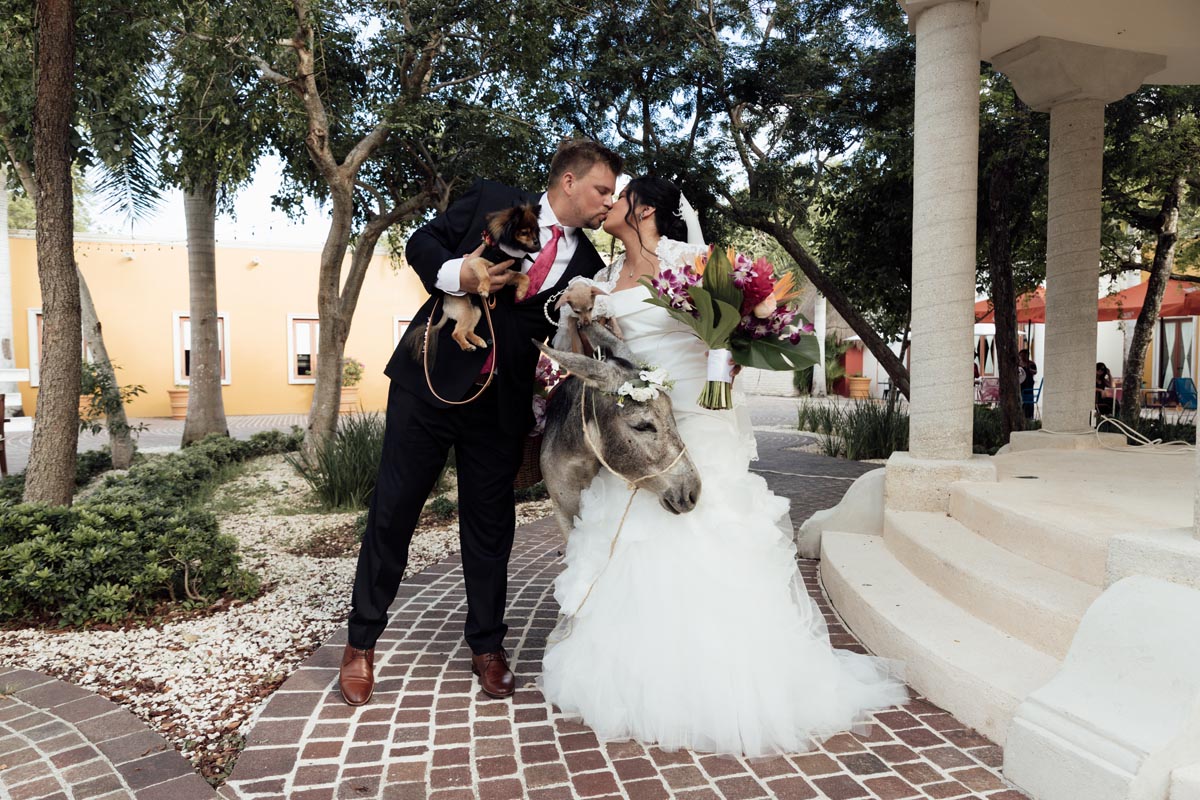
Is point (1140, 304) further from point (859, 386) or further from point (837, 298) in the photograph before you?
point (859, 386)

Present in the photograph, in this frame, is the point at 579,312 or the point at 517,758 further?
the point at 579,312

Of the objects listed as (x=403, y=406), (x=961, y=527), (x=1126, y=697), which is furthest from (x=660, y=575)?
(x=961, y=527)

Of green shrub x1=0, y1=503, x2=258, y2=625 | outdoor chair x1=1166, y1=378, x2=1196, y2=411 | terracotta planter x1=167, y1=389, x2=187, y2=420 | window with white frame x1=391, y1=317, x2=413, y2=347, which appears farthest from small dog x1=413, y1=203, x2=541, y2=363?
window with white frame x1=391, y1=317, x2=413, y2=347

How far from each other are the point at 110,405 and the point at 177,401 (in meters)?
13.5

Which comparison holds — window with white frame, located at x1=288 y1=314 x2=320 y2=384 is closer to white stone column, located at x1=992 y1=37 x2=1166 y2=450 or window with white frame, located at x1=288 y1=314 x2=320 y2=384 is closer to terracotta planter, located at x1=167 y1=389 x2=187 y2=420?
terracotta planter, located at x1=167 y1=389 x2=187 y2=420

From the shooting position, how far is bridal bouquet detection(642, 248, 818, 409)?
2.90m

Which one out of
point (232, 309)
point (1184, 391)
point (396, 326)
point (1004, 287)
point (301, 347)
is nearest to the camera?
point (1004, 287)

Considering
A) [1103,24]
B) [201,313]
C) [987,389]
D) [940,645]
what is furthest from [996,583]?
[987,389]

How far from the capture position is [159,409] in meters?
22.0

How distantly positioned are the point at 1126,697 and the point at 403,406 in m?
2.77

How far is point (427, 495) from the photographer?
10.8 ft

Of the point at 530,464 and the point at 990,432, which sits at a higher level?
the point at 530,464

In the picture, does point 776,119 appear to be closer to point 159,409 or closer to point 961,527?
point 961,527

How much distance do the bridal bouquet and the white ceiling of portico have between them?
4705 mm
